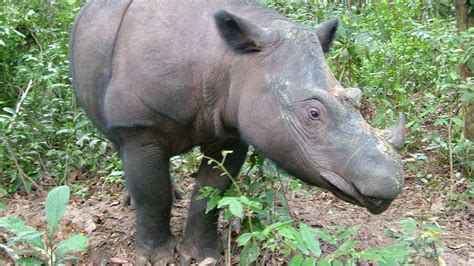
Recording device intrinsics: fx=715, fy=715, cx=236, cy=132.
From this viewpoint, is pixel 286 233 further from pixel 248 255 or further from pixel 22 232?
pixel 22 232

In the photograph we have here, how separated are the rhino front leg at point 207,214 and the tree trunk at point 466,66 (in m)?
2.67

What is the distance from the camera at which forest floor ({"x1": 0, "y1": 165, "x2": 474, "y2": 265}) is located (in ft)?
15.6

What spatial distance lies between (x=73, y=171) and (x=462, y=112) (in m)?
3.54

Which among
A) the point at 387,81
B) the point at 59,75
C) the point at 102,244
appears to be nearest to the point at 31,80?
the point at 59,75

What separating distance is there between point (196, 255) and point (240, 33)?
1.55 metres

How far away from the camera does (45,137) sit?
662cm

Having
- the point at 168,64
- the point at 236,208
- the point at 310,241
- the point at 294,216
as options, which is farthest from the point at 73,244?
the point at 294,216

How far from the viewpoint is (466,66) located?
20.8ft

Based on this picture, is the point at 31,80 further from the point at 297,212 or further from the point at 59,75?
the point at 297,212

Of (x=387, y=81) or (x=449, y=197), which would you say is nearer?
(x=449, y=197)

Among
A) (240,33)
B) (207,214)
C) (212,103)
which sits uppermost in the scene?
(240,33)

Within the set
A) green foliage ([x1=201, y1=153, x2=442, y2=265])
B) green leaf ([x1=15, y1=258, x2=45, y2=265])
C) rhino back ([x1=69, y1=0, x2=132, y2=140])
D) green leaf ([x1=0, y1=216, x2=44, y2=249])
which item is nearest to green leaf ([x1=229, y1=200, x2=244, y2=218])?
green foliage ([x1=201, y1=153, x2=442, y2=265])

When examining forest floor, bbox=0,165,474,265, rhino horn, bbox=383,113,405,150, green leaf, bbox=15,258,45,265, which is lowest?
forest floor, bbox=0,165,474,265

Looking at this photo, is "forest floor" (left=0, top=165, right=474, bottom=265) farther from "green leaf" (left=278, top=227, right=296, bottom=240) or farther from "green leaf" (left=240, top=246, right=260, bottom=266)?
"green leaf" (left=278, top=227, right=296, bottom=240)
